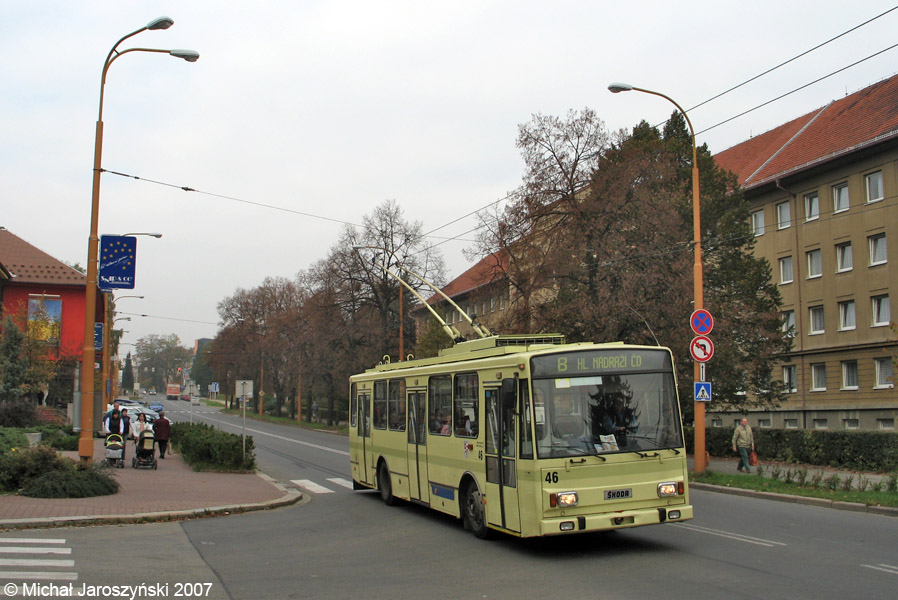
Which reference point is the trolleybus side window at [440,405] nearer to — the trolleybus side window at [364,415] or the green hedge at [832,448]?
the trolleybus side window at [364,415]

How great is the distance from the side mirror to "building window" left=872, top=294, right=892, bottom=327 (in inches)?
1336

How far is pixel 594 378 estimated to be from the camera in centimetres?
1021

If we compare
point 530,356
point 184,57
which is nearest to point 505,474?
point 530,356

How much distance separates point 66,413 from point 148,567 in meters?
40.9

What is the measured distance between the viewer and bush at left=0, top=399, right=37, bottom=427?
33.0 metres

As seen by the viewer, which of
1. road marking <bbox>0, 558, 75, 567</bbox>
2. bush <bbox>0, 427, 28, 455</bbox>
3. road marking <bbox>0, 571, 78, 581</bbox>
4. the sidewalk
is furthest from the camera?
bush <bbox>0, 427, 28, 455</bbox>

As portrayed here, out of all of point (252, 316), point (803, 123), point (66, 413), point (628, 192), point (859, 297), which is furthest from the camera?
point (252, 316)

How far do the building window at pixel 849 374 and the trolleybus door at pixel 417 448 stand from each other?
32.9 m

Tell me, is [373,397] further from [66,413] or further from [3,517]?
[66,413]

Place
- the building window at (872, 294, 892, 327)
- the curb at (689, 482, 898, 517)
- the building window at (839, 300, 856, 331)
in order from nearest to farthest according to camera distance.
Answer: the curb at (689, 482, 898, 517) → the building window at (872, 294, 892, 327) → the building window at (839, 300, 856, 331)

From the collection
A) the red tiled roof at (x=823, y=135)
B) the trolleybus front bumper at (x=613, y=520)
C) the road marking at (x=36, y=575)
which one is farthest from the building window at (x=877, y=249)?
the road marking at (x=36, y=575)

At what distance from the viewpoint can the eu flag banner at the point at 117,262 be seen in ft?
55.4

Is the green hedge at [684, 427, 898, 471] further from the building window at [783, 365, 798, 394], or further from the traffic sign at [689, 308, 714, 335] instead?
the building window at [783, 365, 798, 394]

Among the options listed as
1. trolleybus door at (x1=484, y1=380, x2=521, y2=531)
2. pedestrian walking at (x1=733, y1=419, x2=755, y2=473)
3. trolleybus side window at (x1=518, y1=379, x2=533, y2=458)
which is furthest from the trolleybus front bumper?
pedestrian walking at (x1=733, y1=419, x2=755, y2=473)
